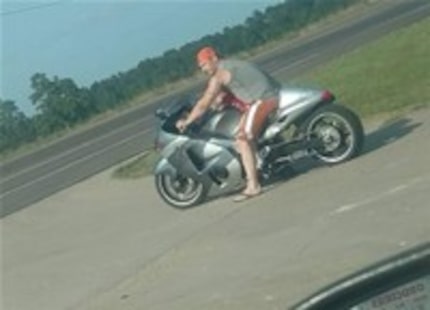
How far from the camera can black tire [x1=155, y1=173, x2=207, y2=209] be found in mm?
12734

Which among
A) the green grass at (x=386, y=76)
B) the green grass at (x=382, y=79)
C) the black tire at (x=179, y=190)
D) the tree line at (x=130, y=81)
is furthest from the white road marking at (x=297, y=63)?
the black tire at (x=179, y=190)

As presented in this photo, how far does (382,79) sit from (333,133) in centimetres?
750

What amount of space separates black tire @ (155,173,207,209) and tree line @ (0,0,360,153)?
27576 millimetres

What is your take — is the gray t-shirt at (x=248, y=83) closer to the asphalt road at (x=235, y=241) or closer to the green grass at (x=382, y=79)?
the asphalt road at (x=235, y=241)

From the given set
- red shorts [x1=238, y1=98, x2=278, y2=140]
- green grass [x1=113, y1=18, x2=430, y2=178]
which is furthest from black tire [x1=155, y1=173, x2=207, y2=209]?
green grass [x1=113, y1=18, x2=430, y2=178]

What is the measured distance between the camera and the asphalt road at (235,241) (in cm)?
872

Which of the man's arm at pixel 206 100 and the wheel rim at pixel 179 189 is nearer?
the man's arm at pixel 206 100

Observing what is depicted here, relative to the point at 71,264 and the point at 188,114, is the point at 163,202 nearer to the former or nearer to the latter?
the point at 188,114

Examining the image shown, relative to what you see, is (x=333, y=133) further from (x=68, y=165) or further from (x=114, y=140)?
Result: (x=114, y=140)

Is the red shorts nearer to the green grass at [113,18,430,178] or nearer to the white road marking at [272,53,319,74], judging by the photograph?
the green grass at [113,18,430,178]

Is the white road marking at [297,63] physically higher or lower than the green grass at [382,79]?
lower

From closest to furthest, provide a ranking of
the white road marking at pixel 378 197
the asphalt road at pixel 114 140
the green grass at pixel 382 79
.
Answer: the white road marking at pixel 378 197, the green grass at pixel 382 79, the asphalt road at pixel 114 140

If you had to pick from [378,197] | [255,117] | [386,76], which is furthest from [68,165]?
[378,197]

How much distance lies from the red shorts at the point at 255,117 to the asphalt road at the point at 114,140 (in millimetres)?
6035
